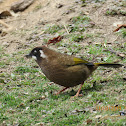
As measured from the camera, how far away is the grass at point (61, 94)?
14.5ft

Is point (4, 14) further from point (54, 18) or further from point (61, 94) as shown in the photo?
point (61, 94)

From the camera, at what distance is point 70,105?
486 centimetres

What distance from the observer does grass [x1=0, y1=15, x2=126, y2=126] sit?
4414 millimetres

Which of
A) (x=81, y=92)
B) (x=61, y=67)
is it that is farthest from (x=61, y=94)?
(x=61, y=67)

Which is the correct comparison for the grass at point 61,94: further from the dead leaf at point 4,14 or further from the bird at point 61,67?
the dead leaf at point 4,14

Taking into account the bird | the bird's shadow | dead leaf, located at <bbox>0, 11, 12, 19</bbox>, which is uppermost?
the bird

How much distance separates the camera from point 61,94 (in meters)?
5.61

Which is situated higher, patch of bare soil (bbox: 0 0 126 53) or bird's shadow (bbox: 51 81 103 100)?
bird's shadow (bbox: 51 81 103 100)

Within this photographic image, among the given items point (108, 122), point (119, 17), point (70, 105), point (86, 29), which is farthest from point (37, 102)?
point (119, 17)

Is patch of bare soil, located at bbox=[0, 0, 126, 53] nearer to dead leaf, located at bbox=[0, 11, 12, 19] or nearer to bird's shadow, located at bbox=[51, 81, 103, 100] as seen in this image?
dead leaf, located at bbox=[0, 11, 12, 19]

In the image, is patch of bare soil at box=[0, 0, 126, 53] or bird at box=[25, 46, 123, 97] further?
patch of bare soil at box=[0, 0, 126, 53]

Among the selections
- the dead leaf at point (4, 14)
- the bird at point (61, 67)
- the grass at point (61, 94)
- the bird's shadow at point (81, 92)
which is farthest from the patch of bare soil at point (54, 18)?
the bird at point (61, 67)

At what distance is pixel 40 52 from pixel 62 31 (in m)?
3.05

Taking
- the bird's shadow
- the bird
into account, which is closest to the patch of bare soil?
the bird's shadow
